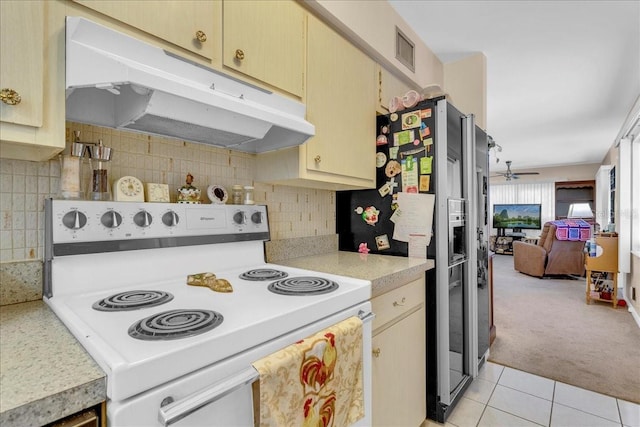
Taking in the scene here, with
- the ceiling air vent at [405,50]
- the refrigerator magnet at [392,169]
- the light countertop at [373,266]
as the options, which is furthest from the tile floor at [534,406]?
the ceiling air vent at [405,50]

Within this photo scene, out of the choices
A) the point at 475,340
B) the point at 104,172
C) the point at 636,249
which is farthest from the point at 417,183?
the point at 636,249

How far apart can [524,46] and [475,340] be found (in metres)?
2.40

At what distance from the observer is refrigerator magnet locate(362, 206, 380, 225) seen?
191cm

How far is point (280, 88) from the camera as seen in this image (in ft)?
4.36

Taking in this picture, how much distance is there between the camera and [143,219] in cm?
111

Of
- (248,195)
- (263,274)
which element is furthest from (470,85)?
(263,274)

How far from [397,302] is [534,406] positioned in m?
1.34

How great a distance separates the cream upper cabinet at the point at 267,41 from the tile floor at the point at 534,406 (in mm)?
1923

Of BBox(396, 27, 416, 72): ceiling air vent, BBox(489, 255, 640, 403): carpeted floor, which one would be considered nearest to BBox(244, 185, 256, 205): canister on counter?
BBox(396, 27, 416, 72): ceiling air vent

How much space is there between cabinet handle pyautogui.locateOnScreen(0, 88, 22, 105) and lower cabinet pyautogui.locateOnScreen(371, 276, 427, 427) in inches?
46.9

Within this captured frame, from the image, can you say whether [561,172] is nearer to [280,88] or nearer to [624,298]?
[624,298]

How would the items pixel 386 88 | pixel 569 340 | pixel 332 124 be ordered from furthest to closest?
1. pixel 569 340
2. pixel 386 88
3. pixel 332 124

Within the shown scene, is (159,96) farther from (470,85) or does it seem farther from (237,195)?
(470,85)

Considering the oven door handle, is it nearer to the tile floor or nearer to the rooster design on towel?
the rooster design on towel
